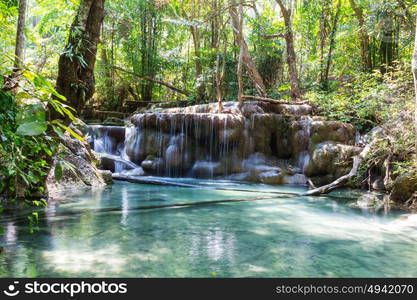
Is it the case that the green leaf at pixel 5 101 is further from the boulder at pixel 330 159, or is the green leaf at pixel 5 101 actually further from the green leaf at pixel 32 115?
the boulder at pixel 330 159

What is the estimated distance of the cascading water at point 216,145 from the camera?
36.4 feet

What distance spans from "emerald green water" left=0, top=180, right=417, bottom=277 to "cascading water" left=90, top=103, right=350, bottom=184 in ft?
16.0

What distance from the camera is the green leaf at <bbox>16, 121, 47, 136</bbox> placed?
125cm

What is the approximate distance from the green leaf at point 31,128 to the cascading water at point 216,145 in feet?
Result: 31.6

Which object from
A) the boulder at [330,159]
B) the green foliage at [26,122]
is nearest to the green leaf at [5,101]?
the green foliage at [26,122]

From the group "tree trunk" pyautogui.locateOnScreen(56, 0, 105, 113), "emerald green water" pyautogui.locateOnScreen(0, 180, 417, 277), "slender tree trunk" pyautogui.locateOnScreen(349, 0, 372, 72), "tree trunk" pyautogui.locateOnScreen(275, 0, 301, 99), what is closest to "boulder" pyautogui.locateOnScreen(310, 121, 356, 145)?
"slender tree trunk" pyautogui.locateOnScreen(349, 0, 372, 72)

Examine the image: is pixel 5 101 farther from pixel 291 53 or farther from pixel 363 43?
pixel 363 43

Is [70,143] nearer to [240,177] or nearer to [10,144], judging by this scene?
[240,177]

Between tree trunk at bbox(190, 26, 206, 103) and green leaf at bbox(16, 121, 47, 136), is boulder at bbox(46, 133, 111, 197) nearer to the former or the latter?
green leaf at bbox(16, 121, 47, 136)

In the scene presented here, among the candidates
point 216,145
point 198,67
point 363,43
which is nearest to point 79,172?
point 216,145

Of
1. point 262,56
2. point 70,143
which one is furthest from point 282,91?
point 70,143

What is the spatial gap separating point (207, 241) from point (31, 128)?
2.83m

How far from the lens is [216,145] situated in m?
11.6

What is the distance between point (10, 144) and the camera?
1856 mm
